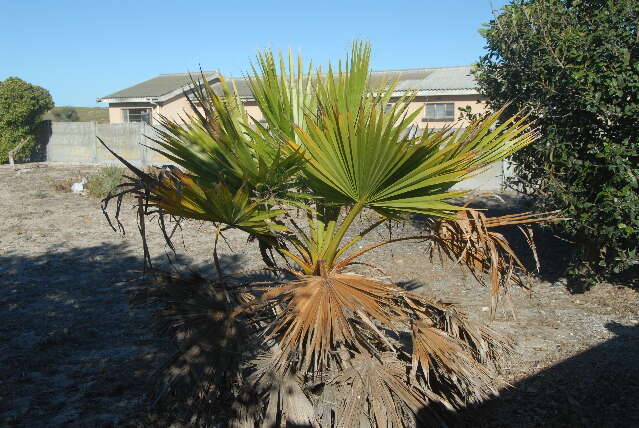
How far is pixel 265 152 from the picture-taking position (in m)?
3.82

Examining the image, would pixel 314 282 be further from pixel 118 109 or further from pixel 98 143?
pixel 118 109

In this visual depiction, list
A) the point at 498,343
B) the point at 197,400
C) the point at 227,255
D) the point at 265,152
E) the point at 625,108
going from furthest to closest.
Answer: the point at 227,255 → the point at 625,108 → the point at 498,343 → the point at 265,152 → the point at 197,400

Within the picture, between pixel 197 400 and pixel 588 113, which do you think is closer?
pixel 197 400

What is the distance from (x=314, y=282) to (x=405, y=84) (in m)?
23.2

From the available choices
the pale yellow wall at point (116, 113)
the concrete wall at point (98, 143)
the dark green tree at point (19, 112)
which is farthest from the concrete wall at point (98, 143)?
the pale yellow wall at point (116, 113)

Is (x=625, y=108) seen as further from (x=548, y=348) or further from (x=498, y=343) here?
(x=498, y=343)

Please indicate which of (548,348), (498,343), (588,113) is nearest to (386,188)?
(498,343)

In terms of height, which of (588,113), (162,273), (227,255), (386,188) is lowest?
(227,255)

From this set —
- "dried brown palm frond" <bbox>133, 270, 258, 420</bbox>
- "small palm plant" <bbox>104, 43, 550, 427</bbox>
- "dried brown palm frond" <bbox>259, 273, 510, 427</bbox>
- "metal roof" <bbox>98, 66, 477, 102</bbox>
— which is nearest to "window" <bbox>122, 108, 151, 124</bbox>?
"metal roof" <bbox>98, 66, 477, 102</bbox>

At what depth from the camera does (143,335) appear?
6004 mm

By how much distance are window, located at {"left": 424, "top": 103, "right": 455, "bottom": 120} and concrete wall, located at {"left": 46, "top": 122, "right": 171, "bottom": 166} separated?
11.0m

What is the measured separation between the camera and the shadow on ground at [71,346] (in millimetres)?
4430

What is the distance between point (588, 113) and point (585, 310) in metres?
2.31

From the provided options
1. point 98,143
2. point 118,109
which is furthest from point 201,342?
point 118,109
